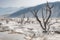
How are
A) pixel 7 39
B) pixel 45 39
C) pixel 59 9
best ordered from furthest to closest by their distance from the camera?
pixel 59 9
pixel 7 39
pixel 45 39

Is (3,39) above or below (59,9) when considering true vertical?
above

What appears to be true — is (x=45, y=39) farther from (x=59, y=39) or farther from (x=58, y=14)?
(x=58, y=14)

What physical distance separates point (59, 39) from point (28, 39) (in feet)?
9.87

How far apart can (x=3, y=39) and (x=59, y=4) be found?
548 ft

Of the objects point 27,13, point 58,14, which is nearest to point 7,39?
point 58,14

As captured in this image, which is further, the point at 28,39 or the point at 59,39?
the point at 59,39

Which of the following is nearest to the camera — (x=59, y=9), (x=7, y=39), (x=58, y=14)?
(x=7, y=39)

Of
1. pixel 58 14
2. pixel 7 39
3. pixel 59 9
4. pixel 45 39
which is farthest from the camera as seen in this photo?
pixel 59 9

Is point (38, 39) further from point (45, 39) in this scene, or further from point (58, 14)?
point (58, 14)

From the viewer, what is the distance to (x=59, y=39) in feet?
63.9

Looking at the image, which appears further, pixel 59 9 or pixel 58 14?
pixel 59 9

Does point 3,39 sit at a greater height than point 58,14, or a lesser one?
greater

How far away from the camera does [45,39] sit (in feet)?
58.1

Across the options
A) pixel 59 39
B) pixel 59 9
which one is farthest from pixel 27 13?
pixel 59 39
